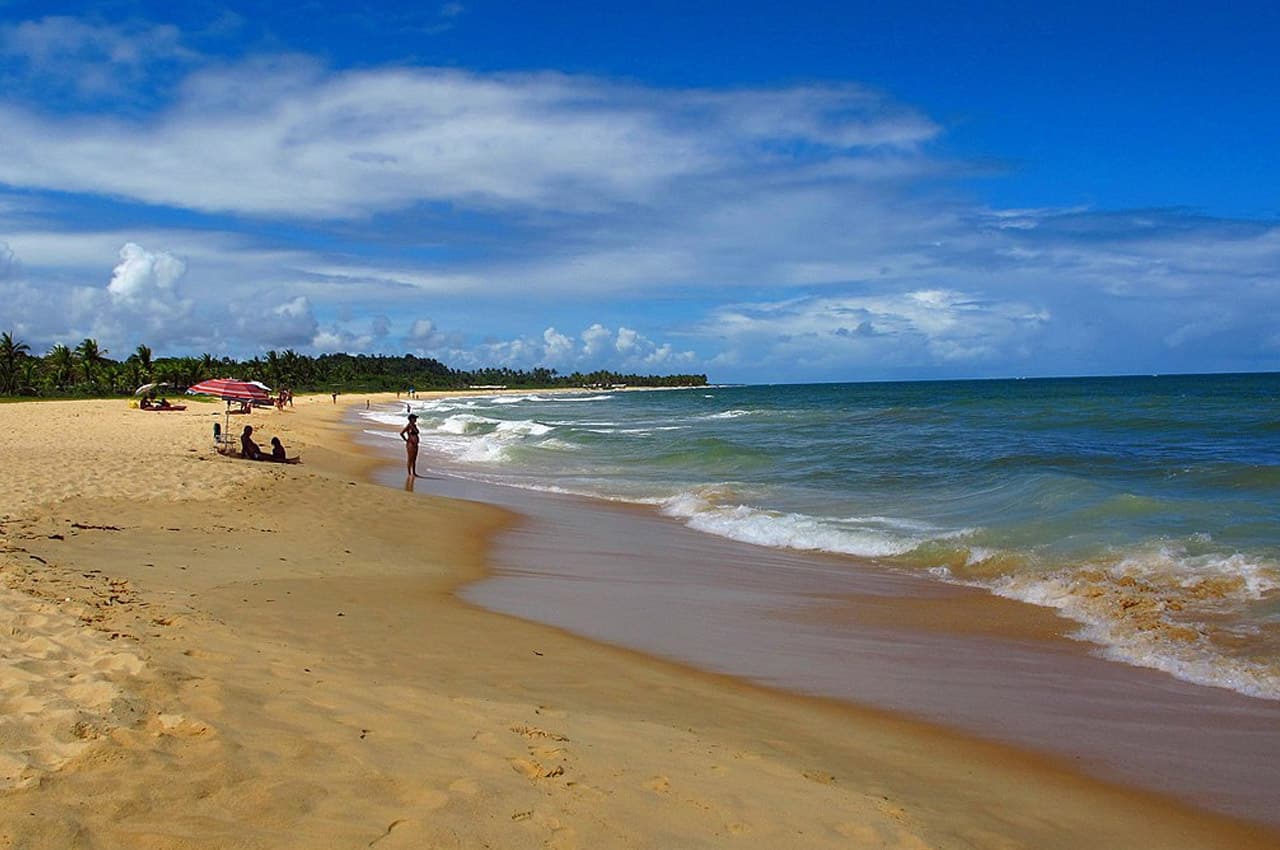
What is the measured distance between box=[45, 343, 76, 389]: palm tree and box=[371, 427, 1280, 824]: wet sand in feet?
289

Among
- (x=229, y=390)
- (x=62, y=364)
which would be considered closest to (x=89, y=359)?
(x=62, y=364)

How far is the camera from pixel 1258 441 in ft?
93.6

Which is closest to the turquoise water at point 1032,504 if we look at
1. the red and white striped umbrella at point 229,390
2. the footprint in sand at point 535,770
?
the footprint in sand at point 535,770

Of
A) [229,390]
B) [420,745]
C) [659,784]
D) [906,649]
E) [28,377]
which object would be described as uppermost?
[28,377]

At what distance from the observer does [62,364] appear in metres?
83.6

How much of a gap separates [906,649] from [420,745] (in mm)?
5285

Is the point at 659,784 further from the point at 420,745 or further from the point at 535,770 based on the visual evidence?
the point at 420,745

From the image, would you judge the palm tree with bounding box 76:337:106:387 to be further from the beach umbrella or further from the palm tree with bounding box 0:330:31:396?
the beach umbrella

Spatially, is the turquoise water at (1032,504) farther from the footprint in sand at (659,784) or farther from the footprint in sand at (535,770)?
the footprint in sand at (535,770)

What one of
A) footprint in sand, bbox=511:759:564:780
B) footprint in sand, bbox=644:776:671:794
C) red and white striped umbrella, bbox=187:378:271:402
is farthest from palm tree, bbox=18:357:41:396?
footprint in sand, bbox=644:776:671:794

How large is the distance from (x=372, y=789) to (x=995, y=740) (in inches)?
170

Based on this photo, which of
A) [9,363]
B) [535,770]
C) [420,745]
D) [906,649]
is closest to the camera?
[535,770]

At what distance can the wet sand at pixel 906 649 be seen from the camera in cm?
585

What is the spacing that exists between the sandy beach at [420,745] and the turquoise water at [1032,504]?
3.74 m
